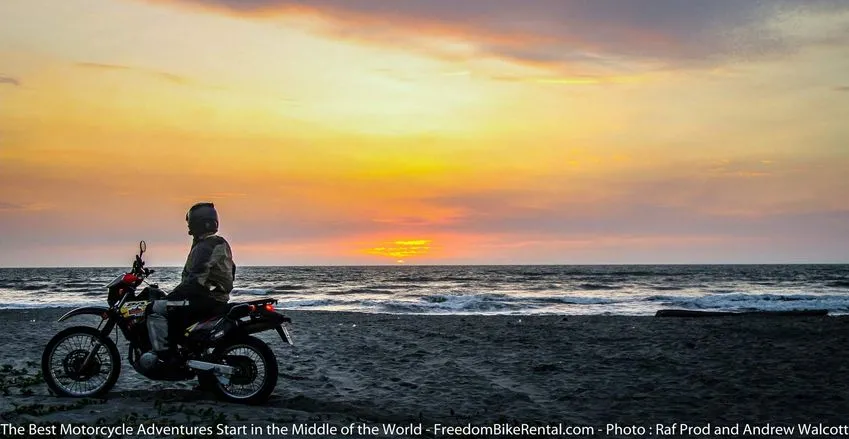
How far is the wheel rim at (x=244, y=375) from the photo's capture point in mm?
8172

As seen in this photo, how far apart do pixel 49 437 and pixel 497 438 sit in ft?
14.8

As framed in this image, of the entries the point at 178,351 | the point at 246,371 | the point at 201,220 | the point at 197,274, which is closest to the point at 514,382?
the point at 246,371

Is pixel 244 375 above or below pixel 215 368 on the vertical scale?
below

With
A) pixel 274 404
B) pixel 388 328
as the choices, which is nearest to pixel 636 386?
pixel 274 404

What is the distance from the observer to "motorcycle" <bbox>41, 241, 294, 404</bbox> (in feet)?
26.7

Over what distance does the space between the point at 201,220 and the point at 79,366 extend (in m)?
2.41

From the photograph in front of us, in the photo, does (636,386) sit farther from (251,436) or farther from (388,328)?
(388,328)

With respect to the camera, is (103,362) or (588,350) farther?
(588,350)

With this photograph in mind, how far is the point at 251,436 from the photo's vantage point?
6.37m

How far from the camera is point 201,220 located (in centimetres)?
841

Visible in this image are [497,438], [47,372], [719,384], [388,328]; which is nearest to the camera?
[497,438]

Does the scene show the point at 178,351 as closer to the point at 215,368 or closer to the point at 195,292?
the point at 215,368

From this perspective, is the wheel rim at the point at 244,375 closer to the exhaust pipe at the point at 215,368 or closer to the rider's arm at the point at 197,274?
the exhaust pipe at the point at 215,368

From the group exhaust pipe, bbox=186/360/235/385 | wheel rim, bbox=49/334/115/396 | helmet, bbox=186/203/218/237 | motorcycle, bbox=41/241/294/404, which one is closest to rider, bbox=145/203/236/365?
helmet, bbox=186/203/218/237
